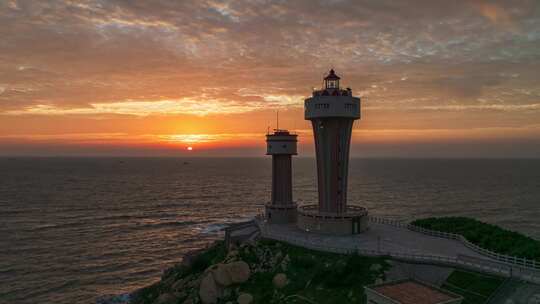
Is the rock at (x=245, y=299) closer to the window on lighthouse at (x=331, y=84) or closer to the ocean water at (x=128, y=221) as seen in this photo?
the ocean water at (x=128, y=221)

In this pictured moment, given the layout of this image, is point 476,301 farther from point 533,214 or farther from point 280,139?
point 533,214

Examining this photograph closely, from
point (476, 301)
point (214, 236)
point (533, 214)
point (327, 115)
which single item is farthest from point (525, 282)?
point (533, 214)

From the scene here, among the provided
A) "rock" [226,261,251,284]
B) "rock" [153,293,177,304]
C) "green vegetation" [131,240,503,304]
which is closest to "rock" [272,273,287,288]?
"green vegetation" [131,240,503,304]

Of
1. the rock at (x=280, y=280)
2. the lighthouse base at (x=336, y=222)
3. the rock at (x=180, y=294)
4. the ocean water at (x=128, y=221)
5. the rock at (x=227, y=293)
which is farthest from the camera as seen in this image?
the ocean water at (x=128, y=221)

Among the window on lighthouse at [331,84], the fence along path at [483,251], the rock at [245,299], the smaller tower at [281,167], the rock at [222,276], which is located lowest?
the rock at [245,299]

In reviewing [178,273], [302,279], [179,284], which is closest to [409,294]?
[302,279]

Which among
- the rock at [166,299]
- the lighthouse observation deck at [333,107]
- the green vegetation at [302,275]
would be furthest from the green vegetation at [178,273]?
the lighthouse observation deck at [333,107]
